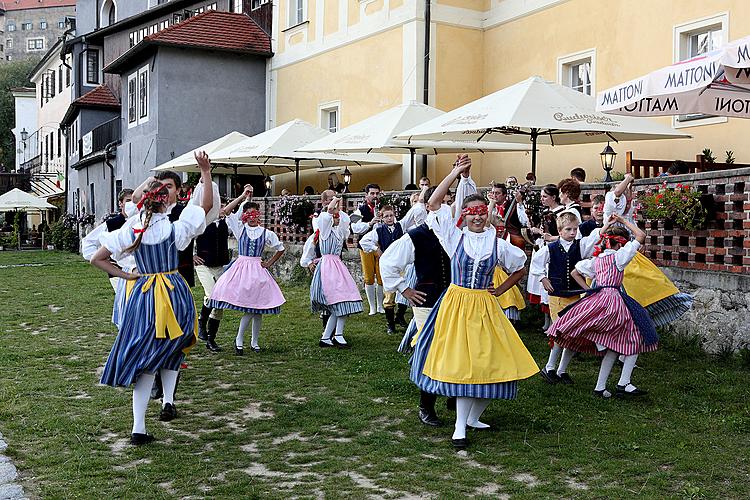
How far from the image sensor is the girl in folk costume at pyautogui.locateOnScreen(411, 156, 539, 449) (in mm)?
6074

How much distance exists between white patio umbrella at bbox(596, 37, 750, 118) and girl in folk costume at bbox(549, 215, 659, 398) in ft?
3.51

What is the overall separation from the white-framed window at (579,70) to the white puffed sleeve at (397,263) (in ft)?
38.4

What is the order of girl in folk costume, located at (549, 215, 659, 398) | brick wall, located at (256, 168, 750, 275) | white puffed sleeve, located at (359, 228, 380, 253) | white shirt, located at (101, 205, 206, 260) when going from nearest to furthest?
white shirt, located at (101, 205, 206, 260)
girl in folk costume, located at (549, 215, 659, 398)
brick wall, located at (256, 168, 750, 275)
white puffed sleeve, located at (359, 228, 380, 253)

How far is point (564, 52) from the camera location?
58.9 feet

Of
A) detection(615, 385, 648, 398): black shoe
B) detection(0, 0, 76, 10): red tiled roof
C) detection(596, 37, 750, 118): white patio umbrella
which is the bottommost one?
detection(615, 385, 648, 398): black shoe

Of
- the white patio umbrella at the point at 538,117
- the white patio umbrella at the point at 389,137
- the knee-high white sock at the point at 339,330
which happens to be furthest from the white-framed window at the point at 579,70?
the knee-high white sock at the point at 339,330

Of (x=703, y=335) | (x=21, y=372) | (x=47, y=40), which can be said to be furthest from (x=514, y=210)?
(x=47, y=40)

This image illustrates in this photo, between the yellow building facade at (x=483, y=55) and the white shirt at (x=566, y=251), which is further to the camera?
the yellow building facade at (x=483, y=55)

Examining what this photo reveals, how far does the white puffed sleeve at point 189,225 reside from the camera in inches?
249

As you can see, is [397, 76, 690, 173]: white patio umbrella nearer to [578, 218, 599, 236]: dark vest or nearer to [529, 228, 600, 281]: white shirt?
[578, 218, 599, 236]: dark vest

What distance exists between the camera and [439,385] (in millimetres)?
6133

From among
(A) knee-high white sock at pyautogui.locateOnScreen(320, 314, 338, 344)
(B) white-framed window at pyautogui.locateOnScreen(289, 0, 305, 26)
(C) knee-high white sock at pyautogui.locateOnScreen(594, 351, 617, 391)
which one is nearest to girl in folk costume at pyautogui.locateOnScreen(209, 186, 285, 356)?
(A) knee-high white sock at pyautogui.locateOnScreen(320, 314, 338, 344)

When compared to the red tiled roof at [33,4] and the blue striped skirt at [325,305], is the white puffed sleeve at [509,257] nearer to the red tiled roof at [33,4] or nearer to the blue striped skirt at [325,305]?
the blue striped skirt at [325,305]

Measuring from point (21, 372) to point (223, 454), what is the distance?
12.6 ft
